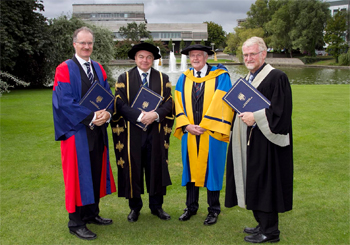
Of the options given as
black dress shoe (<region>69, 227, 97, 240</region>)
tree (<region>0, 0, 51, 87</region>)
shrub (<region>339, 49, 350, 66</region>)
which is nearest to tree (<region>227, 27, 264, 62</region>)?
shrub (<region>339, 49, 350, 66</region>)

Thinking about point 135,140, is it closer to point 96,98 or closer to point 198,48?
point 96,98

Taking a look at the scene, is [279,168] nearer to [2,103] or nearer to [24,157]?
[24,157]

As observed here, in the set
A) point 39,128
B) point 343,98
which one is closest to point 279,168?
point 39,128

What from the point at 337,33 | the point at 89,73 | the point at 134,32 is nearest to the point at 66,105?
the point at 89,73

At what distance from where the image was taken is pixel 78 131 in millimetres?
3680

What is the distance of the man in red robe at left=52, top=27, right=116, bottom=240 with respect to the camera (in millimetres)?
3621

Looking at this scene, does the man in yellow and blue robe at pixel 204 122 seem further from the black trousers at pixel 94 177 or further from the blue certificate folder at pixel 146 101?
the black trousers at pixel 94 177

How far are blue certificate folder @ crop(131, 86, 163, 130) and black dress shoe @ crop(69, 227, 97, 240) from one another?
139 cm

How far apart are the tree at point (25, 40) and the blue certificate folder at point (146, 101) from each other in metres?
12.9

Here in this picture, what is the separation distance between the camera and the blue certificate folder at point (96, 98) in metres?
3.64

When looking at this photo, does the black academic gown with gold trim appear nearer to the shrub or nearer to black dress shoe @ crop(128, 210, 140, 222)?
black dress shoe @ crop(128, 210, 140, 222)

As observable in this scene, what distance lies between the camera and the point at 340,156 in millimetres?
6574

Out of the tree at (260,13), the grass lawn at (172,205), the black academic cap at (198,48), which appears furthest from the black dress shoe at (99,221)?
the tree at (260,13)

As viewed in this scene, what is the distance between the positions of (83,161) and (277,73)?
2371mm
